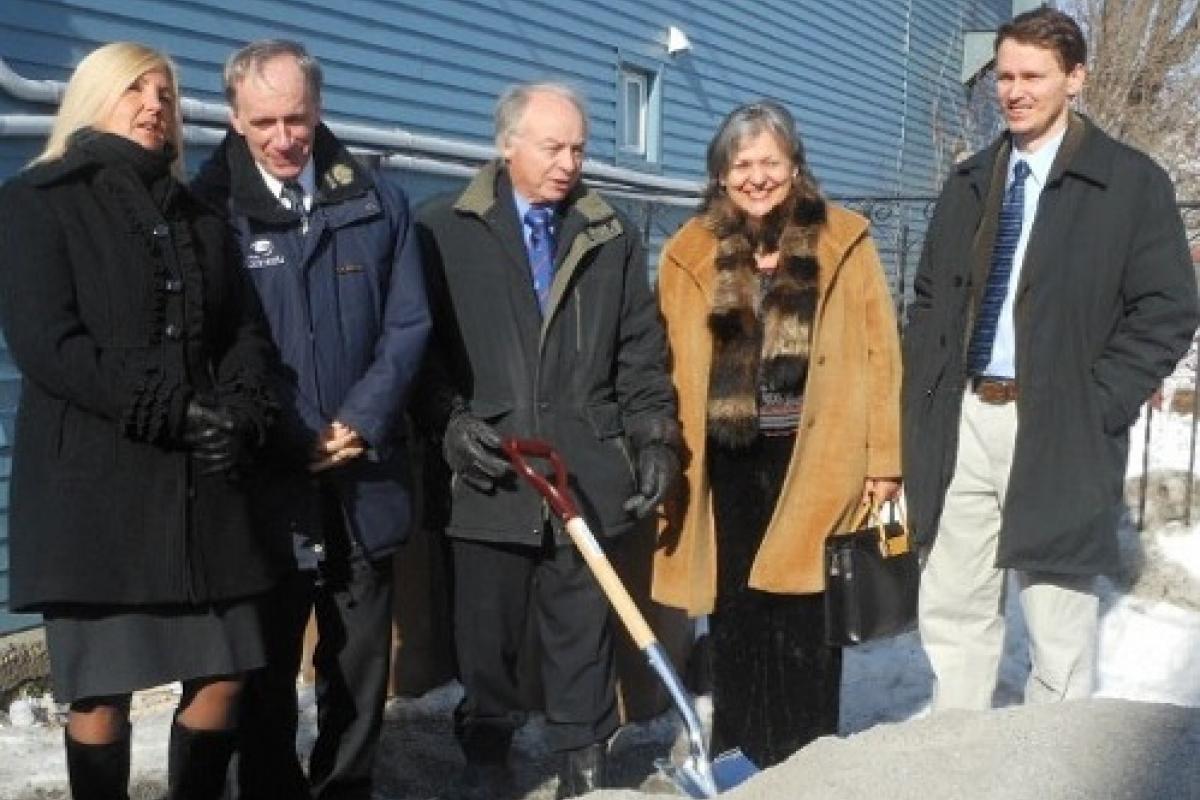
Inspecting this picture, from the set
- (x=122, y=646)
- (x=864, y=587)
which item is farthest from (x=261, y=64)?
(x=864, y=587)

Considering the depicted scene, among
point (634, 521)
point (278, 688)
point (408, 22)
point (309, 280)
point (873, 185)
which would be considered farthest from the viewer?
point (873, 185)

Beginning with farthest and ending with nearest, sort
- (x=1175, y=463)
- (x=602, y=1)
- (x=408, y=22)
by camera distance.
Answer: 1. (x=602, y=1)
2. (x=1175, y=463)
3. (x=408, y=22)

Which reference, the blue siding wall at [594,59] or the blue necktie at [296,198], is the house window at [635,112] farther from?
the blue necktie at [296,198]

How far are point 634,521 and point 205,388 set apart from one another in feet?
4.35

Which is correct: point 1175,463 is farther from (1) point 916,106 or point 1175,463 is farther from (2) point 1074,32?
(1) point 916,106

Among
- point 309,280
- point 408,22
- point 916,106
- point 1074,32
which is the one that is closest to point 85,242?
point 309,280

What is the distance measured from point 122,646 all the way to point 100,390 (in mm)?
540

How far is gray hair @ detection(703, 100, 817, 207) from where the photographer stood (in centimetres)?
373

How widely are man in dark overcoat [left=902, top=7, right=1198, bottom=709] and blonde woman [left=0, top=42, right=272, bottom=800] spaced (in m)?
1.86

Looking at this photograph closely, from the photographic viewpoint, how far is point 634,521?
389 cm

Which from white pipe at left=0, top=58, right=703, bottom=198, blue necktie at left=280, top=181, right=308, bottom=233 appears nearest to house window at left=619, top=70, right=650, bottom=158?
white pipe at left=0, top=58, right=703, bottom=198

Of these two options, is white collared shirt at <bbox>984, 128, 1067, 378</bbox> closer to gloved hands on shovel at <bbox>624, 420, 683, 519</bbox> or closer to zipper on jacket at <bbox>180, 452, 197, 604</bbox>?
gloved hands on shovel at <bbox>624, 420, 683, 519</bbox>

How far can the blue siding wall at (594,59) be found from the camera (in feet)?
21.3

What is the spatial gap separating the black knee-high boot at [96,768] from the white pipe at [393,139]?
3.40m
